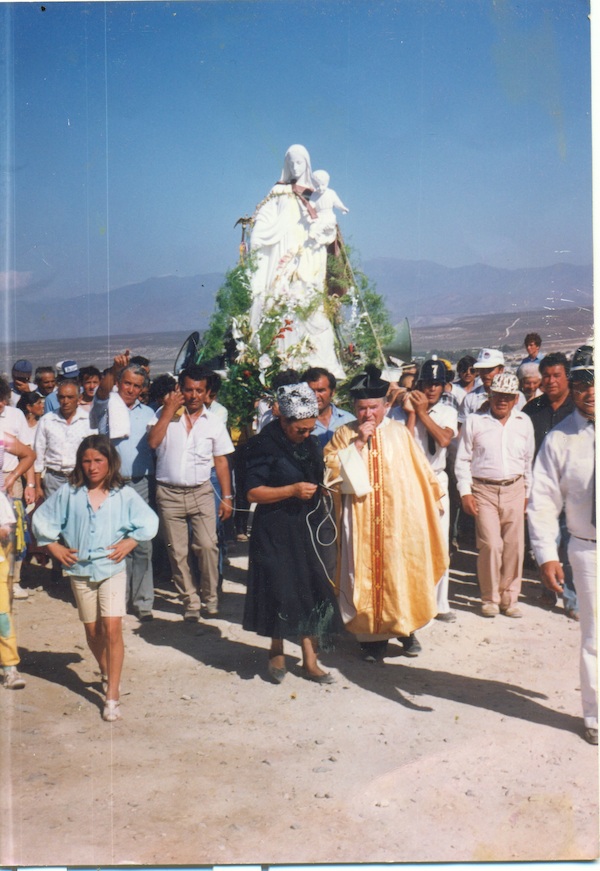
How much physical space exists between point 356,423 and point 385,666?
60.3 inches

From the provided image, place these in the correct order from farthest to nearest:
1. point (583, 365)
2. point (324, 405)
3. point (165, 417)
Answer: point (165, 417) → point (324, 405) → point (583, 365)

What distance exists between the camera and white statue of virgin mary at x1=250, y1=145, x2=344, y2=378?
6.66 metres

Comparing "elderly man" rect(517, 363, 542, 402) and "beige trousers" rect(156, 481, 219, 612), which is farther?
"elderly man" rect(517, 363, 542, 402)

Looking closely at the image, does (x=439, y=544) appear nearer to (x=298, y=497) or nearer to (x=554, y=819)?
(x=298, y=497)

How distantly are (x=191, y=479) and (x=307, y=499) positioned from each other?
49.7 inches

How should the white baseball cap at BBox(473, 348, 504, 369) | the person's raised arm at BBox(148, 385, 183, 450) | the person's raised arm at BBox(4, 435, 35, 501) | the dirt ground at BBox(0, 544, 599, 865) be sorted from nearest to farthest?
the dirt ground at BBox(0, 544, 599, 865) < the person's raised arm at BBox(4, 435, 35, 501) < the person's raised arm at BBox(148, 385, 183, 450) < the white baseball cap at BBox(473, 348, 504, 369)

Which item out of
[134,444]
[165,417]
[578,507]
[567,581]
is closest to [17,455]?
[134,444]

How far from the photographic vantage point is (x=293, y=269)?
6.97m

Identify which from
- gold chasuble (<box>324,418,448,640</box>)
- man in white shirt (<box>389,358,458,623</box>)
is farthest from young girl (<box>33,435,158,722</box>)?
man in white shirt (<box>389,358,458,623</box>)

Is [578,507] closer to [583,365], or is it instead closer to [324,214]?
[583,365]

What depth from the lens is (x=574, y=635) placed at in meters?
6.16

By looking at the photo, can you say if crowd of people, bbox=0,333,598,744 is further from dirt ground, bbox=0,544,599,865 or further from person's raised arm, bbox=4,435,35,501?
dirt ground, bbox=0,544,599,865

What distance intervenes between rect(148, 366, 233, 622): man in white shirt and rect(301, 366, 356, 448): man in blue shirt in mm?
763

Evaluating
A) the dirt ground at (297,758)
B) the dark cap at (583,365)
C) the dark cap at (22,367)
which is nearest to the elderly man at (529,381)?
the dirt ground at (297,758)
